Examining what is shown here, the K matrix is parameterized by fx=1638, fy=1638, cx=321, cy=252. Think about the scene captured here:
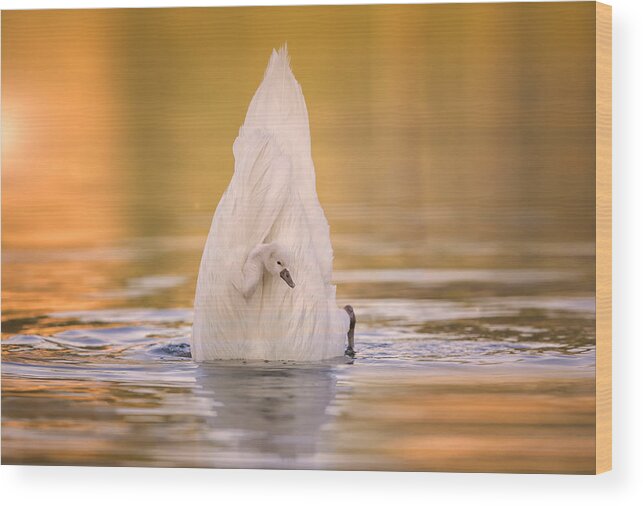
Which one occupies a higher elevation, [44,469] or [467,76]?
[467,76]

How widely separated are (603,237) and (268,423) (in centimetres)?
146

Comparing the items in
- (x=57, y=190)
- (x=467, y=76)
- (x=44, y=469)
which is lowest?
(x=44, y=469)

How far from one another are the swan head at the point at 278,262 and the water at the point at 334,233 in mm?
230

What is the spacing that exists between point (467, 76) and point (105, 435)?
1.97 m

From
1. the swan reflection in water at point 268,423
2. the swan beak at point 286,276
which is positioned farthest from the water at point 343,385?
the swan beak at point 286,276

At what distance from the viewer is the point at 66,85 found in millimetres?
6449

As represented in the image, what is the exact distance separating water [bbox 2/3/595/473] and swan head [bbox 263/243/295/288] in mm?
230

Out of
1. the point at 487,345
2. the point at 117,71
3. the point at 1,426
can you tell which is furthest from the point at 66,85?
the point at 487,345

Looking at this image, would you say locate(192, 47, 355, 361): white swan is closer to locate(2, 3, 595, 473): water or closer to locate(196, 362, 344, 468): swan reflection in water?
locate(2, 3, 595, 473): water

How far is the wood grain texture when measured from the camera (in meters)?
6.20

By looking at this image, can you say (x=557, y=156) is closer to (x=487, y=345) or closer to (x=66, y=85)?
(x=487, y=345)

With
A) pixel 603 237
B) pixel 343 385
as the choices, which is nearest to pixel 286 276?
pixel 343 385

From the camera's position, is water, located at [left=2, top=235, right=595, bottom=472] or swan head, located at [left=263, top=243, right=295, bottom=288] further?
swan head, located at [left=263, top=243, right=295, bottom=288]

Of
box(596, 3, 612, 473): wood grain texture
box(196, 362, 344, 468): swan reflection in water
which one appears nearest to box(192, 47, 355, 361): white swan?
box(196, 362, 344, 468): swan reflection in water
